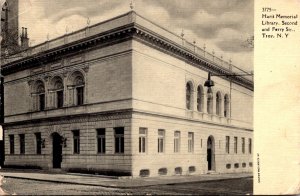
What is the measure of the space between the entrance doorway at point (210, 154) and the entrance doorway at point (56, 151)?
16.5ft

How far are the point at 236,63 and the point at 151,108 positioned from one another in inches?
95.3

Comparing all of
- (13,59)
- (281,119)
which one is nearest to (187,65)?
(281,119)

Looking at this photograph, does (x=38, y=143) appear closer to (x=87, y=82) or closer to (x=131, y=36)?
(x=87, y=82)

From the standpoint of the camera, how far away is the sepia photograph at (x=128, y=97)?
8.47 metres

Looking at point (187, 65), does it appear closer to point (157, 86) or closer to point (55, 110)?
point (157, 86)

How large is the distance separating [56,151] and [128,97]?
4.41m

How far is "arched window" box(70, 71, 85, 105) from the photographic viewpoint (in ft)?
41.8

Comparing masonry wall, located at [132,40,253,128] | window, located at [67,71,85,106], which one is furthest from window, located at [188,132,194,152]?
window, located at [67,71,85,106]

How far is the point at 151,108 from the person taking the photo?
10.2 meters

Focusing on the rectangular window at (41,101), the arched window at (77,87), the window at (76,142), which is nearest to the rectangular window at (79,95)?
the arched window at (77,87)

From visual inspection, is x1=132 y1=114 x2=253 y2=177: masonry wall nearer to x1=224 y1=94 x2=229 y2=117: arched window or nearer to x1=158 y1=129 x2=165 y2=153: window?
x1=158 y1=129 x2=165 y2=153: window

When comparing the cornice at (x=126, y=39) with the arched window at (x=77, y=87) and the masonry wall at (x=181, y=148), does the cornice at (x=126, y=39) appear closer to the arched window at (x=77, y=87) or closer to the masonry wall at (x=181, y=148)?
the arched window at (x=77, y=87)

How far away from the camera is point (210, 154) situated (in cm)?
1038

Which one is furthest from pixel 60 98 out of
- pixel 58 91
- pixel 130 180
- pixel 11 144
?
pixel 130 180
